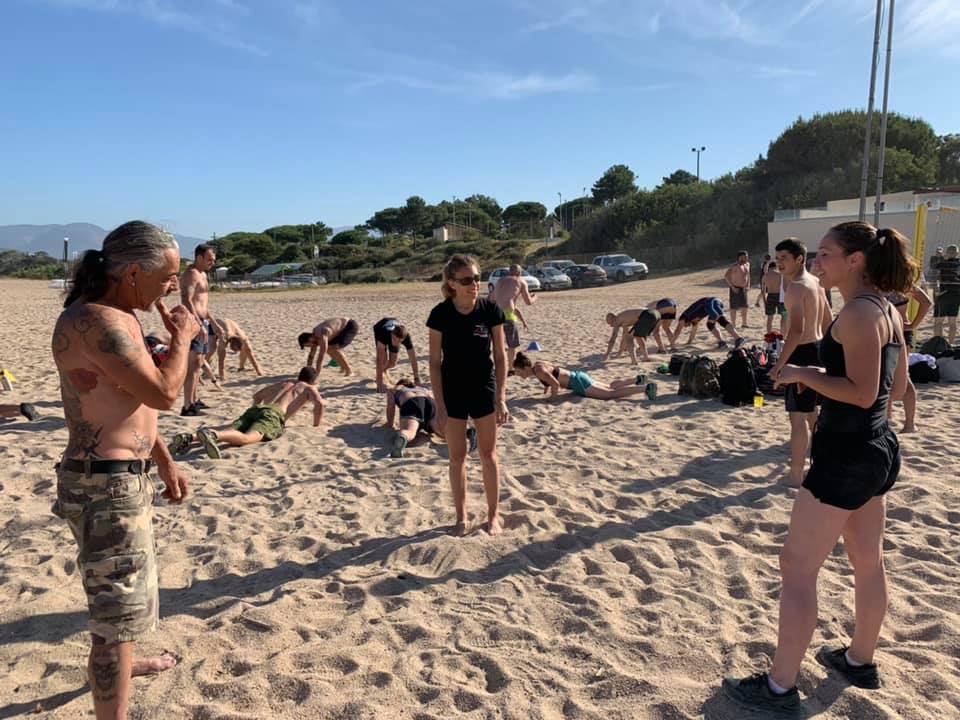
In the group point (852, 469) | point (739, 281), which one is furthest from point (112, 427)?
point (739, 281)

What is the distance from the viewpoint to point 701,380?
24.3 ft

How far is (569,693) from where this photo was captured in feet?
8.39

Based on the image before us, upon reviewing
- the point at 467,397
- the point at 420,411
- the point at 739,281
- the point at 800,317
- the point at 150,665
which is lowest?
→ the point at 150,665

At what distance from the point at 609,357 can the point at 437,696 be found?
8.30 m

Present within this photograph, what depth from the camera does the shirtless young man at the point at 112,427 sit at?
6.41ft

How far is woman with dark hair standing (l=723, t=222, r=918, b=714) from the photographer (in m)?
2.11

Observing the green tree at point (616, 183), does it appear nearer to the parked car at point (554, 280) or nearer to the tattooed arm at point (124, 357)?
the parked car at point (554, 280)

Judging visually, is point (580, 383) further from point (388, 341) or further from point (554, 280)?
point (554, 280)

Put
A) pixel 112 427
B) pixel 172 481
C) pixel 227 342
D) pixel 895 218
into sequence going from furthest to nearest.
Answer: pixel 895 218 → pixel 227 342 → pixel 172 481 → pixel 112 427

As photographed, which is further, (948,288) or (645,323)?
(948,288)

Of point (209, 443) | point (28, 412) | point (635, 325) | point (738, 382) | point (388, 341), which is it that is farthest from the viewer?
point (635, 325)

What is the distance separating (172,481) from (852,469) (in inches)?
A: 94.2

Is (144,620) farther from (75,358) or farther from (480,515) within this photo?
(480,515)

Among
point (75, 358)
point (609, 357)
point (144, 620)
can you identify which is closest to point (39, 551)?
point (144, 620)
